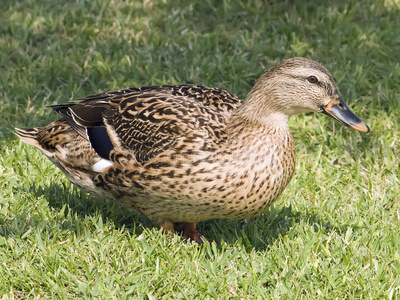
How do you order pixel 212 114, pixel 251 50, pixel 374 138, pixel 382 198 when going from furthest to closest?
pixel 251 50, pixel 374 138, pixel 382 198, pixel 212 114

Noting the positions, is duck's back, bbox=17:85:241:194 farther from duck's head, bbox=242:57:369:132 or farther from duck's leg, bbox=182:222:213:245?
duck's leg, bbox=182:222:213:245

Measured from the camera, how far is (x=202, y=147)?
4.18 meters

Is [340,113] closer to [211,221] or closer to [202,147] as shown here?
[202,147]

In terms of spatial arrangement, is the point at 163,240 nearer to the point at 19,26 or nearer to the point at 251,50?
the point at 251,50

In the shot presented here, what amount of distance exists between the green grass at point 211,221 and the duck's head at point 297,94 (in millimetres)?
803

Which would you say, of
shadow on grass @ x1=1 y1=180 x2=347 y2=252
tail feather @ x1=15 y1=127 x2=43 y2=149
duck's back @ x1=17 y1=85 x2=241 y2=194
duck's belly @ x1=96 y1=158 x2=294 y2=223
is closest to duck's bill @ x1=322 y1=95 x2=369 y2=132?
duck's belly @ x1=96 y1=158 x2=294 y2=223

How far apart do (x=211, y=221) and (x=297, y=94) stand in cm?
126

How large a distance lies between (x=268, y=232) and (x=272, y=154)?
72 cm

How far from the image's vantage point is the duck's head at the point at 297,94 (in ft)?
13.9

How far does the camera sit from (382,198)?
503 cm

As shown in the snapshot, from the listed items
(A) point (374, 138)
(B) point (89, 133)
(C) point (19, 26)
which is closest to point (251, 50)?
(A) point (374, 138)

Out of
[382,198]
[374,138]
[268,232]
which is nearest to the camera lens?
[268,232]

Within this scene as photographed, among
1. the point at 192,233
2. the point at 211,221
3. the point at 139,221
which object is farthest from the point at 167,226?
the point at 211,221

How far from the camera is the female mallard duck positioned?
164 inches
